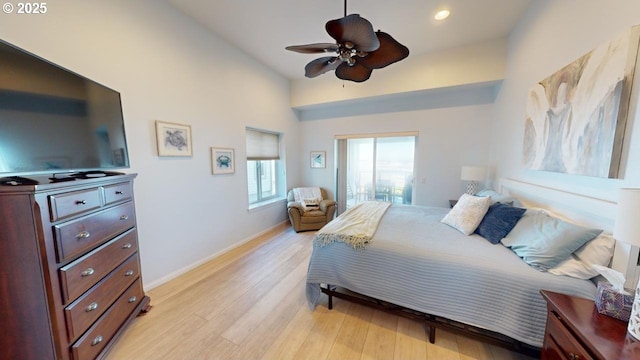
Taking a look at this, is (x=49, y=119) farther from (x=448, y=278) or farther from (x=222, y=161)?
(x=448, y=278)

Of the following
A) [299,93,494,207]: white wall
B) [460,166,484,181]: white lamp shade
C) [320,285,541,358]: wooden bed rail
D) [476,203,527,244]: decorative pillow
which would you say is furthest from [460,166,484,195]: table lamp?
[320,285,541,358]: wooden bed rail

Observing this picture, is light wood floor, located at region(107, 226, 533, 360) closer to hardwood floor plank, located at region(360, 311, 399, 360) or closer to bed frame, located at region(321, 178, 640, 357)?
hardwood floor plank, located at region(360, 311, 399, 360)

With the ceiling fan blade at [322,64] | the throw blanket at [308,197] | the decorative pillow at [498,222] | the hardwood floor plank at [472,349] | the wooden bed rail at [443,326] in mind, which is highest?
the ceiling fan blade at [322,64]

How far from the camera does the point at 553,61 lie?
191cm

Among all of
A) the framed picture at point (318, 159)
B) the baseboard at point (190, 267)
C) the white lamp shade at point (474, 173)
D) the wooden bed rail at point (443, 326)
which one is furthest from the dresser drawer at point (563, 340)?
the framed picture at point (318, 159)

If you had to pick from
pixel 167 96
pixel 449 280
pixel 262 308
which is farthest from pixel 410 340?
pixel 167 96

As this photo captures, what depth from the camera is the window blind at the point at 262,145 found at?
370 centimetres

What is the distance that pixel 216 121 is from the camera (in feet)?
9.54

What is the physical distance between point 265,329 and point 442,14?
377 cm

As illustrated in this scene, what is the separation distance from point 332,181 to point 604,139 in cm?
367

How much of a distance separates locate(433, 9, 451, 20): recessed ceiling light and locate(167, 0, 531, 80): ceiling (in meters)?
0.05

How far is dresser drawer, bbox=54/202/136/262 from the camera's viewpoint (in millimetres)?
1149

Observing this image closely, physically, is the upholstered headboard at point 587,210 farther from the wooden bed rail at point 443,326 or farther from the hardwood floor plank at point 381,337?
the hardwood floor plank at point 381,337

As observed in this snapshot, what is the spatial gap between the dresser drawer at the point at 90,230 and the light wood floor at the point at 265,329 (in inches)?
33.8
